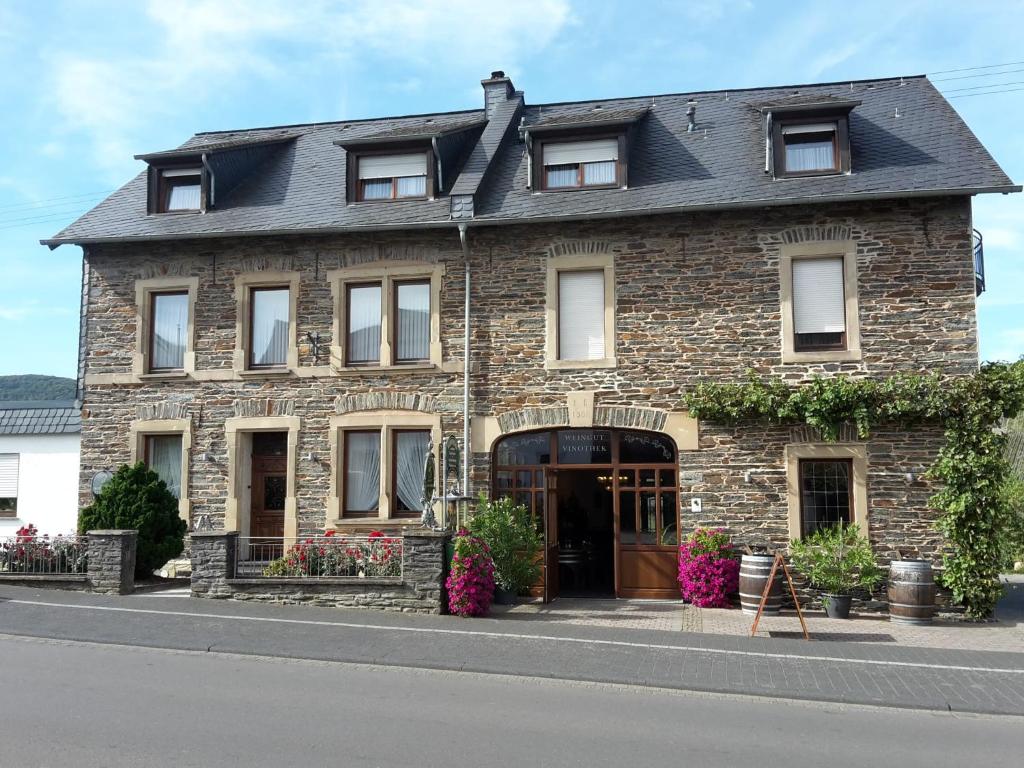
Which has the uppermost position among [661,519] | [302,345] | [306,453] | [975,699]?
[302,345]

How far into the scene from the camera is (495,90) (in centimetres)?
2008

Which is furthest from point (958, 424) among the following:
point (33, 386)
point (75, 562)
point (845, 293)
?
point (33, 386)

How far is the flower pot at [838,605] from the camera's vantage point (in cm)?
1402

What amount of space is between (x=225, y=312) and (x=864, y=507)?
1158 cm

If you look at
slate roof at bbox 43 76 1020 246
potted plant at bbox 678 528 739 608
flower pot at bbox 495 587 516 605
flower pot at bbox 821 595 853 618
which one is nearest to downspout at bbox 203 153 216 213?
slate roof at bbox 43 76 1020 246

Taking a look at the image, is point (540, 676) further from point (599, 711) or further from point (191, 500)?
point (191, 500)

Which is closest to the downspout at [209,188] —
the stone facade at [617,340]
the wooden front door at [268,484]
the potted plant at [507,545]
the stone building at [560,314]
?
the stone building at [560,314]

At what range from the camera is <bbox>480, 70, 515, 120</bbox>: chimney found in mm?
19953

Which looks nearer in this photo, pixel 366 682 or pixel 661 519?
pixel 366 682

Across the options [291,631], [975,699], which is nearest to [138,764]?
[291,631]

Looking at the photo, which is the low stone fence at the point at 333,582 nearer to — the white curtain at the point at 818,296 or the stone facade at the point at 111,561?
the stone facade at the point at 111,561

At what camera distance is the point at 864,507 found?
580 inches

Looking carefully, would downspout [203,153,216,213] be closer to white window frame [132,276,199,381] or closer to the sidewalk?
white window frame [132,276,199,381]

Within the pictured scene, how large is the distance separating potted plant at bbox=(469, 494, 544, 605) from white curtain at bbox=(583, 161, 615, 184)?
600 cm
